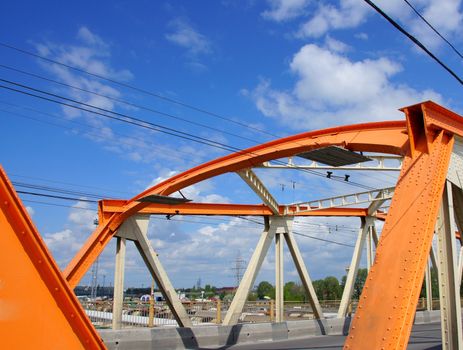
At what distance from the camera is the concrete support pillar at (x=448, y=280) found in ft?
26.3

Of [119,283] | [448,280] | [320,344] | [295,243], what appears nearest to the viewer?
[448,280]

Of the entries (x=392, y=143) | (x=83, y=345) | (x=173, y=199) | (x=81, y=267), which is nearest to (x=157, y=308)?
(x=81, y=267)

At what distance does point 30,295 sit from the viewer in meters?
3.31

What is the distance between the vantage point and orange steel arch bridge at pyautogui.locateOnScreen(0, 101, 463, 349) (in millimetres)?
3381

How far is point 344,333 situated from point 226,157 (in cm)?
1215

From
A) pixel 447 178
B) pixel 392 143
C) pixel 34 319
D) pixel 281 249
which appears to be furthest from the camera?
pixel 281 249

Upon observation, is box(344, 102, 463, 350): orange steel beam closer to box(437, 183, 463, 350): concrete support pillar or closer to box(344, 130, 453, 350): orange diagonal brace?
box(344, 130, 453, 350): orange diagonal brace

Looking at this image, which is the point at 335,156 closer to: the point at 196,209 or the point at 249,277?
the point at 196,209

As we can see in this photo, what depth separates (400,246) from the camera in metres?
7.15

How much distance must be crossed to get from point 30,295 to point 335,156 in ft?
33.5

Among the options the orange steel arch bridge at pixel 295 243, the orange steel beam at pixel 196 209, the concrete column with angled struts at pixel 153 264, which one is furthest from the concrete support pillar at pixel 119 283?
the orange steel beam at pixel 196 209

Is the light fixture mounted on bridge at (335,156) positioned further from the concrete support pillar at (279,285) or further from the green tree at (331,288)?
the green tree at (331,288)

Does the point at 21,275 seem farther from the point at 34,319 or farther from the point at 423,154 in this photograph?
the point at 423,154

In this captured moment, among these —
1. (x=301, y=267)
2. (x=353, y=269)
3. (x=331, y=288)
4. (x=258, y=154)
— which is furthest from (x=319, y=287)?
(x=258, y=154)
